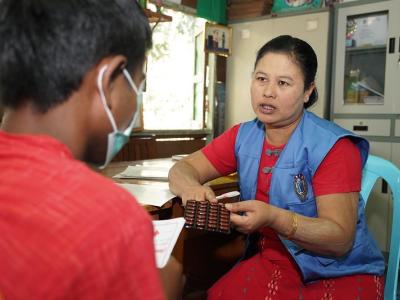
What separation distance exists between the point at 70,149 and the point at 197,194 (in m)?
0.60

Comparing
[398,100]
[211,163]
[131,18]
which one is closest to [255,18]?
[398,100]

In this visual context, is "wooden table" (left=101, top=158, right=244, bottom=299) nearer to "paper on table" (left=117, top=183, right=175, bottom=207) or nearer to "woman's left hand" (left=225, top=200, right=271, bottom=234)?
"paper on table" (left=117, top=183, right=175, bottom=207)

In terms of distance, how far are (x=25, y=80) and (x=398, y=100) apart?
8.26 feet

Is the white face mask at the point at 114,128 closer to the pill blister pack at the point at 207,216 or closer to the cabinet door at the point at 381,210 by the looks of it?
the pill blister pack at the point at 207,216

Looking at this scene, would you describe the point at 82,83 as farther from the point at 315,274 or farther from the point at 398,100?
the point at 398,100

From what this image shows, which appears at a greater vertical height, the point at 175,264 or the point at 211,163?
the point at 211,163

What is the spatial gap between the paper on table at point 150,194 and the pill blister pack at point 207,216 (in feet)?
0.34

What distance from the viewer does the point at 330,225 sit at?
99 centimetres

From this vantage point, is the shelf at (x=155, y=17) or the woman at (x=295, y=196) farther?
the shelf at (x=155, y=17)

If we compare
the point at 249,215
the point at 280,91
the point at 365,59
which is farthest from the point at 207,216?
the point at 365,59

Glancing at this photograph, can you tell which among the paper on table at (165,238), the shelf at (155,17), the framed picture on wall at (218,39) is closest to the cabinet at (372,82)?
the framed picture on wall at (218,39)

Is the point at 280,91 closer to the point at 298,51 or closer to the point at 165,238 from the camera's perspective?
the point at 298,51

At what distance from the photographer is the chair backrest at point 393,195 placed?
45.6 inches

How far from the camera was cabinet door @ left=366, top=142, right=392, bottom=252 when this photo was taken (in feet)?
8.35
